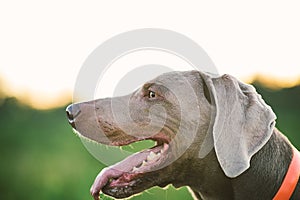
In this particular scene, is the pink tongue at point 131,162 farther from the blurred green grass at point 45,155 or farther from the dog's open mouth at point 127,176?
the blurred green grass at point 45,155

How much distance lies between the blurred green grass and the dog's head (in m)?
4.99

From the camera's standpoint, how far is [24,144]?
1053 cm

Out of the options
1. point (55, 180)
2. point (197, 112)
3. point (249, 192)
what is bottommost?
point (55, 180)

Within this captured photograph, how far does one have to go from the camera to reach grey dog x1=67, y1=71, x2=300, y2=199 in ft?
14.7

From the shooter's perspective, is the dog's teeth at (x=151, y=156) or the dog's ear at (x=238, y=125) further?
the dog's teeth at (x=151, y=156)

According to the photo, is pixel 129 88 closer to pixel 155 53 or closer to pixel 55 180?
pixel 155 53

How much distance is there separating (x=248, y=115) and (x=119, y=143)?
84 cm

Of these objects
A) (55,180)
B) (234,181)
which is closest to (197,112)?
(234,181)

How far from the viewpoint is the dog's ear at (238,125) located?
14.2 feet

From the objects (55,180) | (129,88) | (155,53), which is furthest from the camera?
(55,180)

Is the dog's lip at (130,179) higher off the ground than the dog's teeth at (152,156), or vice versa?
the dog's teeth at (152,156)

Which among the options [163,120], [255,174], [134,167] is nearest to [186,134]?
[163,120]

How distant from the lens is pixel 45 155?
10250 millimetres

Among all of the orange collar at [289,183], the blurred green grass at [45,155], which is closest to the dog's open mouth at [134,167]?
the orange collar at [289,183]
